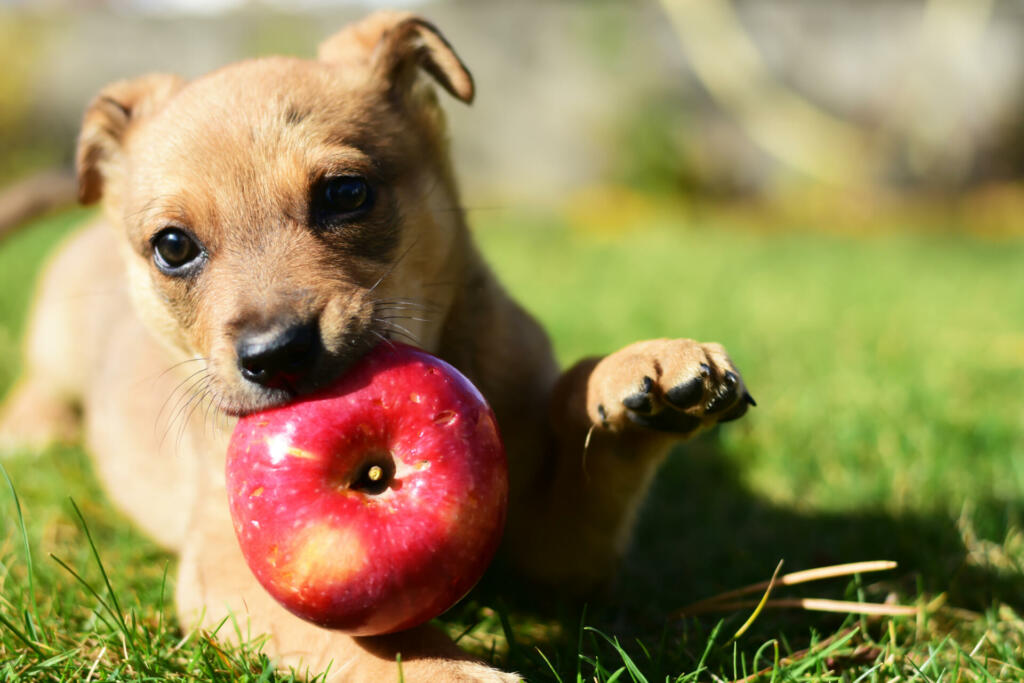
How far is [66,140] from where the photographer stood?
1507cm

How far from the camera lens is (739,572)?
3021 mm

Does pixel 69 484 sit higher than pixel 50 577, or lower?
lower

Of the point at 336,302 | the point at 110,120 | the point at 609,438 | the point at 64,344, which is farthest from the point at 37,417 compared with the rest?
the point at 609,438

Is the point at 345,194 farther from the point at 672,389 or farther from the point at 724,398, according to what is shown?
the point at 724,398

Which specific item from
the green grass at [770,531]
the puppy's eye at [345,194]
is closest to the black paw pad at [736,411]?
the green grass at [770,531]

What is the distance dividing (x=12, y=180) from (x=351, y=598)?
13863 mm

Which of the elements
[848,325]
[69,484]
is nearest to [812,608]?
[69,484]

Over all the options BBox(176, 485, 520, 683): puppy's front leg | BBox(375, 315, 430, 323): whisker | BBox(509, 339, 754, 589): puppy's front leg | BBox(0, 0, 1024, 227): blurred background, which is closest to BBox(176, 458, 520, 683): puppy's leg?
BBox(176, 485, 520, 683): puppy's front leg

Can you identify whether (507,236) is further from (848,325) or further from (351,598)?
(351,598)

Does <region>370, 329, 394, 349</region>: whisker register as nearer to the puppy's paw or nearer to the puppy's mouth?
the puppy's mouth

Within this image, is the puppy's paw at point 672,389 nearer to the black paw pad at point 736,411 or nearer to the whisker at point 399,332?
the black paw pad at point 736,411

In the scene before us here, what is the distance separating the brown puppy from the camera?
2268 millimetres

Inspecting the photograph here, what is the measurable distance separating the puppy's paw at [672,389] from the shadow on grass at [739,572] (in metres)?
0.56

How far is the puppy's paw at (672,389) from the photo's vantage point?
2270 mm
